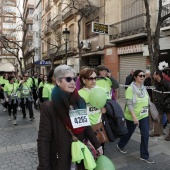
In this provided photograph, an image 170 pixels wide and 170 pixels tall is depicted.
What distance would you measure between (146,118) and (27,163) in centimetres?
242

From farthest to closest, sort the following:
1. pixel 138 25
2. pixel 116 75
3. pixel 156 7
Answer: pixel 116 75
pixel 138 25
pixel 156 7

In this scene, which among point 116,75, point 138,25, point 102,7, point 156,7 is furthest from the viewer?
point 102,7

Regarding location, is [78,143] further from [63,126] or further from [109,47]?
[109,47]

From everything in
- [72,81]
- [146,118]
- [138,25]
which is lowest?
[146,118]

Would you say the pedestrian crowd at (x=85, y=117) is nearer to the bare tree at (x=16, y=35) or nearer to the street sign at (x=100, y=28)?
the street sign at (x=100, y=28)

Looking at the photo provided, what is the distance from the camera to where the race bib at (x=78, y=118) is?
2275mm

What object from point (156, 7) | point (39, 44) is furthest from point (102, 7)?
point (39, 44)

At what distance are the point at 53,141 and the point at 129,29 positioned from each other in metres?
12.9

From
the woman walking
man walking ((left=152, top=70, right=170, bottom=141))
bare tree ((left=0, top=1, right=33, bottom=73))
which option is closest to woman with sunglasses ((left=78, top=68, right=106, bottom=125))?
man walking ((left=152, top=70, right=170, bottom=141))

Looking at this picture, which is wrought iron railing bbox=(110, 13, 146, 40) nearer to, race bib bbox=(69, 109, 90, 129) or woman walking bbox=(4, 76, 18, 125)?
woman walking bbox=(4, 76, 18, 125)

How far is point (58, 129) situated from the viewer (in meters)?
2.21

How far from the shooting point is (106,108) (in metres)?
3.58

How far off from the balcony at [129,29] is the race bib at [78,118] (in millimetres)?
10778

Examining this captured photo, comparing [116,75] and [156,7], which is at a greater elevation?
[156,7]
